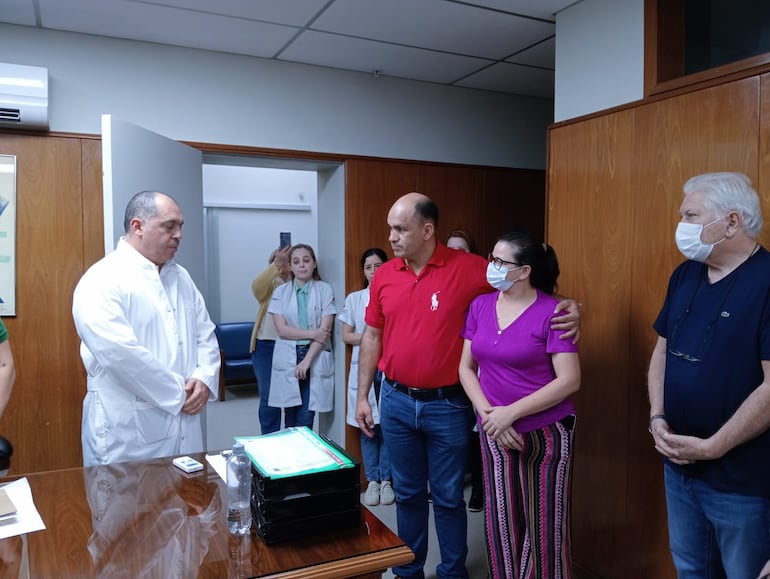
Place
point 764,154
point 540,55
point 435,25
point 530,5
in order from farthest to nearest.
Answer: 1. point 540,55
2. point 435,25
3. point 530,5
4. point 764,154

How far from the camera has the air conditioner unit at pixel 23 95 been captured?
276 centimetres

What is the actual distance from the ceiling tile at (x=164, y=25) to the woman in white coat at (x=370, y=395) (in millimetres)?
1385

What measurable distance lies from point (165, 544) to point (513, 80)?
3517mm

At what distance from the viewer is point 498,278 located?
6.82 feet

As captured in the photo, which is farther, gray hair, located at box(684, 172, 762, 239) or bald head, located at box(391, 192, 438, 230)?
bald head, located at box(391, 192, 438, 230)

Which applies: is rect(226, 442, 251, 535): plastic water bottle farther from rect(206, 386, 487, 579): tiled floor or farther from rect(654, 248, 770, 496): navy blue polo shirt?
rect(206, 386, 487, 579): tiled floor

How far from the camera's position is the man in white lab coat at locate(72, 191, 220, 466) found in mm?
2031

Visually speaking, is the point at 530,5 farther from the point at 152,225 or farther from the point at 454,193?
the point at 152,225

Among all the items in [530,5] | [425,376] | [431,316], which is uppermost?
[530,5]

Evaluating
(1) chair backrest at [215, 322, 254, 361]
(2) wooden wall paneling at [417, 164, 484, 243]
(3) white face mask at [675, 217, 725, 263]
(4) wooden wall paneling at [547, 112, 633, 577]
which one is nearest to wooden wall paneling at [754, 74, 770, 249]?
(3) white face mask at [675, 217, 725, 263]

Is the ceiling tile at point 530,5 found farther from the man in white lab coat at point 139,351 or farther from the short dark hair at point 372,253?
the man in white lab coat at point 139,351

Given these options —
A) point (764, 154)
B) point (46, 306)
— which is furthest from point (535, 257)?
point (46, 306)

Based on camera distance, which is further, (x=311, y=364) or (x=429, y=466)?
(x=311, y=364)

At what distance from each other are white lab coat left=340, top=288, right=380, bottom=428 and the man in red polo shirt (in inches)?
42.5
